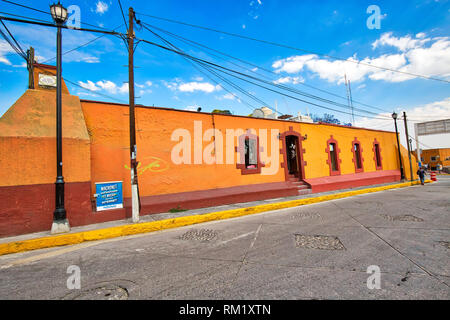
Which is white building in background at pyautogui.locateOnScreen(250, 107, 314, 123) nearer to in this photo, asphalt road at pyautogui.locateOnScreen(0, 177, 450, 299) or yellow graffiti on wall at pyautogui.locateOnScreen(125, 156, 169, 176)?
yellow graffiti on wall at pyautogui.locateOnScreen(125, 156, 169, 176)

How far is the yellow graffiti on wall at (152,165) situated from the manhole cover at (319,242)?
19.2 ft

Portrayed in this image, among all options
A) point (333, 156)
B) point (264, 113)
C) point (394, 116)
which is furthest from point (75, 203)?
point (394, 116)

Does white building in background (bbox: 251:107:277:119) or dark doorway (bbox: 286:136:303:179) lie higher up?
white building in background (bbox: 251:107:277:119)

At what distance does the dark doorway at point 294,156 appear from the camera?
13102 mm

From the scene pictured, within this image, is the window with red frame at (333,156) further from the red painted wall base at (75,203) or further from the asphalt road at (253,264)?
the asphalt road at (253,264)

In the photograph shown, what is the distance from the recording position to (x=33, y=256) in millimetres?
4715

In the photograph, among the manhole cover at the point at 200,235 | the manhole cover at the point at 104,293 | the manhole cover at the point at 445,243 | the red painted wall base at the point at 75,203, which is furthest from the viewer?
the red painted wall base at the point at 75,203

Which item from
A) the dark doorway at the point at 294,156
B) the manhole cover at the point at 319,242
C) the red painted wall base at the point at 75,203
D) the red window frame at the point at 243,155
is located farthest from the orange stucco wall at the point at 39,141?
the dark doorway at the point at 294,156

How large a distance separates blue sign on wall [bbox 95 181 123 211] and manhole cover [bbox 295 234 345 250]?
6231mm

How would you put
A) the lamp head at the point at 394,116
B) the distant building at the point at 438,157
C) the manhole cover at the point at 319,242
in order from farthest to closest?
the distant building at the point at 438,157
the lamp head at the point at 394,116
the manhole cover at the point at 319,242

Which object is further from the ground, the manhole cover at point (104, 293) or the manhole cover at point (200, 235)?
the manhole cover at point (104, 293)

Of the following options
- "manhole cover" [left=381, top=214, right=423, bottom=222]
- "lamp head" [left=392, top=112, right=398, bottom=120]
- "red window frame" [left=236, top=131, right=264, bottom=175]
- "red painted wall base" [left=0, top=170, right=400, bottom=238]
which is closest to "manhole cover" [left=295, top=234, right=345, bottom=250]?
"manhole cover" [left=381, top=214, right=423, bottom=222]

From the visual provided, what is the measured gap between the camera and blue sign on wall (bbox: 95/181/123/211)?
7164mm

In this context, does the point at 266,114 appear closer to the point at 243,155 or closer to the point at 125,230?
the point at 243,155
